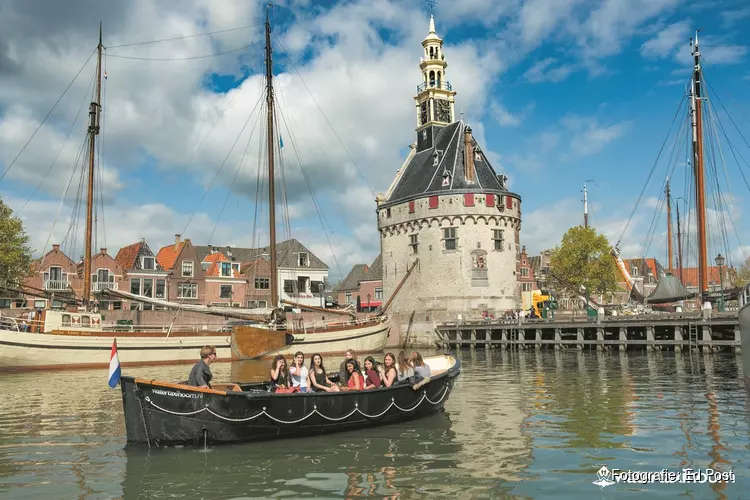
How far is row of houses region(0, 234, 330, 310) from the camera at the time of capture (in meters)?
49.6

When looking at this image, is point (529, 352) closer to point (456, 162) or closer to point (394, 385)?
point (456, 162)

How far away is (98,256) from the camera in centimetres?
5022

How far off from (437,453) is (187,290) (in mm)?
46719

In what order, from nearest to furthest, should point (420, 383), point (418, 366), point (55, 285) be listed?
1. point (420, 383)
2. point (418, 366)
3. point (55, 285)

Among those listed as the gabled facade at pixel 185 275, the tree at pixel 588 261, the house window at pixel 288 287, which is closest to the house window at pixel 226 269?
the gabled facade at pixel 185 275

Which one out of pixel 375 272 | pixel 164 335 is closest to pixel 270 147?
pixel 164 335

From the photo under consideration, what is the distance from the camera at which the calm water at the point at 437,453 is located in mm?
8914

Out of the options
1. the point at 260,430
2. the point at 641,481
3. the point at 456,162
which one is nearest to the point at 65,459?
the point at 260,430

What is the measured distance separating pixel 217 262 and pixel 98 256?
34.1 feet

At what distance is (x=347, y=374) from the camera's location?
563 inches

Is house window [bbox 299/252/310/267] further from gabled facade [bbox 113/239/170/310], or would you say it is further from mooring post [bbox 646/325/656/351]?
mooring post [bbox 646/325/656/351]

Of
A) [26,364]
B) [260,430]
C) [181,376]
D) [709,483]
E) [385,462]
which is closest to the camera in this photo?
[709,483]

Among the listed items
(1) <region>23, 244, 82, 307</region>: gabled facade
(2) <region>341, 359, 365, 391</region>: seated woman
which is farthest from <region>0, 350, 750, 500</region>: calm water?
(1) <region>23, 244, 82, 307</region>: gabled facade

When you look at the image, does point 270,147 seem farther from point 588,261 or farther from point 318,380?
point 588,261
